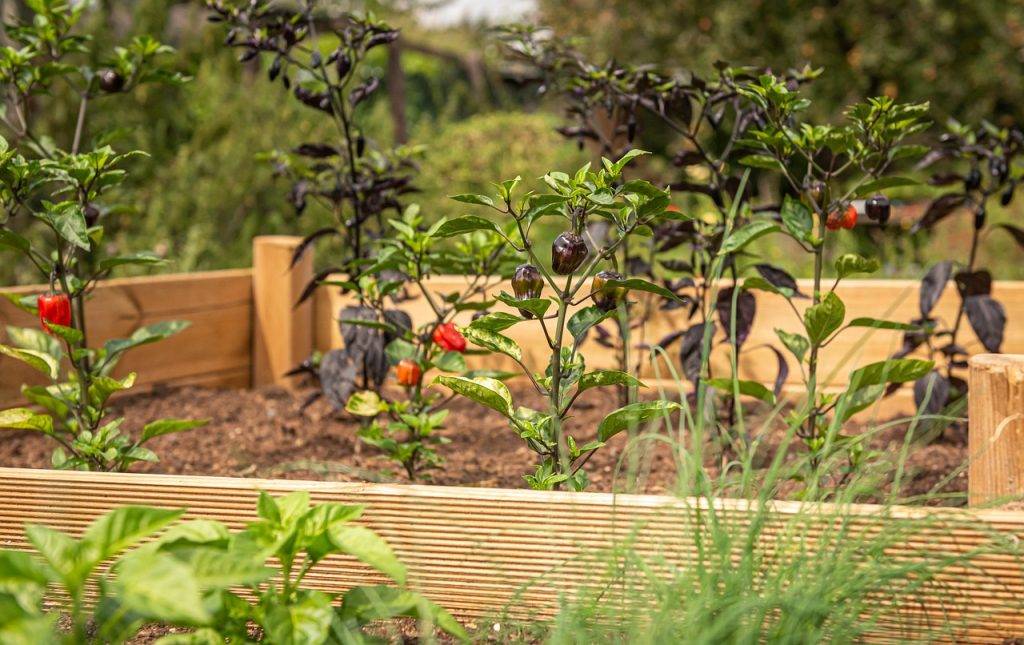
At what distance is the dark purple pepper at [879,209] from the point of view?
2.01 meters

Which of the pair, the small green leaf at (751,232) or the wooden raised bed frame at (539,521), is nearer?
the wooden raised bed frame at (539,521)

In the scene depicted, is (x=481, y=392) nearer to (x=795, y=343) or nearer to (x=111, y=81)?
(x=795, y=343)

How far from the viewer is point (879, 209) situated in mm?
2016

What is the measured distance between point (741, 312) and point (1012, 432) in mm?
647

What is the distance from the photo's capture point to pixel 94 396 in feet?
6.60

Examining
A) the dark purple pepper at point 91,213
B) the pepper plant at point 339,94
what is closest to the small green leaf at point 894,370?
the pepper plant at point 339,94

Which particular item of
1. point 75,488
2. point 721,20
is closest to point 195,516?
point 75,488

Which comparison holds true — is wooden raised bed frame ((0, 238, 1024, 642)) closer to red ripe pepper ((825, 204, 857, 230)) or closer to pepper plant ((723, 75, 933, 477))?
pepper plant ((723, 75, 933, 477))

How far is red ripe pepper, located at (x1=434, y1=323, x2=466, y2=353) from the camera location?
2119 mm

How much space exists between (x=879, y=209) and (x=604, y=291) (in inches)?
28.1

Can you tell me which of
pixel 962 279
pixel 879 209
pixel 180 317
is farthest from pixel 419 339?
pixel 962 279

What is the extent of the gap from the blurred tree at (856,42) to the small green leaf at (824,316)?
7.90 m

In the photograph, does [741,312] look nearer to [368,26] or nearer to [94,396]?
[368,26]

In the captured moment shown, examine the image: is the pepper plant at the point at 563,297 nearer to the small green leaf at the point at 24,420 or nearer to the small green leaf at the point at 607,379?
the small green leaf at the point at 607,379
